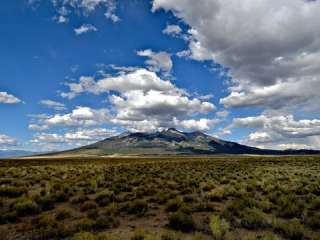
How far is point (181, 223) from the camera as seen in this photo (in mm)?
8648

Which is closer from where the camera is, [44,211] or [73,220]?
[73,220]

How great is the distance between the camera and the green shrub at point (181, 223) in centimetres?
852

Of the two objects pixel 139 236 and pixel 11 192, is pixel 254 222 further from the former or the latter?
pixel 11 192

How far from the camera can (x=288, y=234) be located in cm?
767

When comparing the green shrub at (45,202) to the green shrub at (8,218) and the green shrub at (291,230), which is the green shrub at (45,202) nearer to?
the green shrub at (8,218)

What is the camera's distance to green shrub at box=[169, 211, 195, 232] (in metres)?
8.52

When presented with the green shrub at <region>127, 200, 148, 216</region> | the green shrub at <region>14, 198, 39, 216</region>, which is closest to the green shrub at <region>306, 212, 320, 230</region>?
the green shrub at <region>127, 200, 148, 216</region>

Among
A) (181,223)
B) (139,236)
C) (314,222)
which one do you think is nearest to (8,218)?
(139,236)

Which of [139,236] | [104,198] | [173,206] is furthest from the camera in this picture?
[104,198]

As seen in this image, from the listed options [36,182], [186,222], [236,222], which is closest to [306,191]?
[236,222]

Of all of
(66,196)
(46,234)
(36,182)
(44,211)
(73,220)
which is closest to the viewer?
(46,234)

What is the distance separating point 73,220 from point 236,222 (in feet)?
20.5

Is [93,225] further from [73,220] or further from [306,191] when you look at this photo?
[306,191]

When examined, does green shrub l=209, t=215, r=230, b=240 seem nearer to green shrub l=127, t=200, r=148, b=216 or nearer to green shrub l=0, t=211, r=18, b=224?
green shrub l=127, t=200, r=148, b=216
